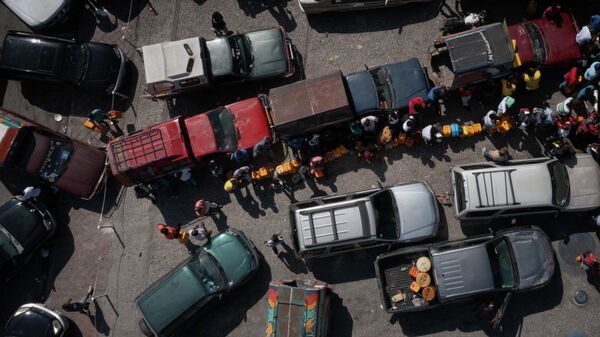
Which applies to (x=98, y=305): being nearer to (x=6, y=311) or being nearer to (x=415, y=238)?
(x=6, y=311)

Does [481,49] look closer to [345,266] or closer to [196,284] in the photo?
[345,266]

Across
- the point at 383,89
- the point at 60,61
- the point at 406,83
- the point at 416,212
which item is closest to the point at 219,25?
the point at 60,61

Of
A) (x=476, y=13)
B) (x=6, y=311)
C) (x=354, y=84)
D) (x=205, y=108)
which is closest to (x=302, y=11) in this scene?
(x=354, y=84)

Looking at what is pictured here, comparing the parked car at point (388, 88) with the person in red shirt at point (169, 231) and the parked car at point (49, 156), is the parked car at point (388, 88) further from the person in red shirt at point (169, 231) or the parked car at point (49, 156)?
the parked car at point (49, 156)

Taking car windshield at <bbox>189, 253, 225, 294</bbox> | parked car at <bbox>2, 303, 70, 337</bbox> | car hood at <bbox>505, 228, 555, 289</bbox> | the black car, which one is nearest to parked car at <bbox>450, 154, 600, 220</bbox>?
car hood at <bbox>505, 228, 555, 289</bbox>

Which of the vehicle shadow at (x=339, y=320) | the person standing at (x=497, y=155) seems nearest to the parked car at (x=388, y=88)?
the person standing at (x=497, y=155)

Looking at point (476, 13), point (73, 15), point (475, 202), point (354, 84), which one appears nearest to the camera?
point (475, 202)
